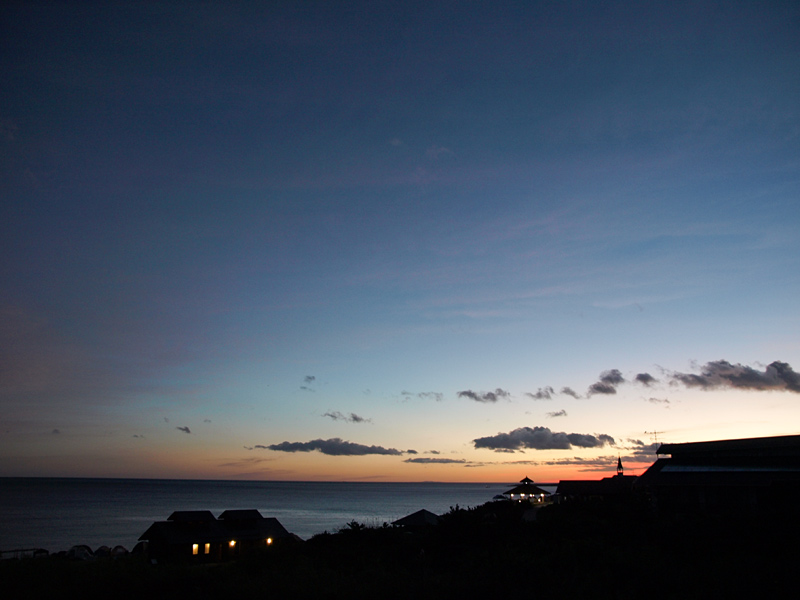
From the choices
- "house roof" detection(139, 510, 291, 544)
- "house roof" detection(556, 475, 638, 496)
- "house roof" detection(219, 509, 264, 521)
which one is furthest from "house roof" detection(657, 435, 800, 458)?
"house roof" detection(219, 509, 264, 521)

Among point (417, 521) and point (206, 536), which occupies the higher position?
point (417, 521)

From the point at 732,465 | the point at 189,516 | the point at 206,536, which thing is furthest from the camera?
the point at 189,516

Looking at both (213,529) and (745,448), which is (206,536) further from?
(745,448)

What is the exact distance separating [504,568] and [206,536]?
3874 cm

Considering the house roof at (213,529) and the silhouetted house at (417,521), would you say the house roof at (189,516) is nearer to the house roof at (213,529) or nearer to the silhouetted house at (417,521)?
the house roof at (213,529)

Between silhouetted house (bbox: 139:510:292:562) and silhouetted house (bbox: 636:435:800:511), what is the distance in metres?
32.9

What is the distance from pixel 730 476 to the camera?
3494 cm

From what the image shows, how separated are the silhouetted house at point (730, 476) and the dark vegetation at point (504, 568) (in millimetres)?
6642

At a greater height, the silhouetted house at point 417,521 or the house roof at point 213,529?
the silhouetted house at point 417,521

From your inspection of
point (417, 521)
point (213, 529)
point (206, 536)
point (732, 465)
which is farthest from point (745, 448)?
point (213, 529)

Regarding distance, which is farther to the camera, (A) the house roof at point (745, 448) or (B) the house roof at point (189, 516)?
(B) the house roof at point (189, 516)

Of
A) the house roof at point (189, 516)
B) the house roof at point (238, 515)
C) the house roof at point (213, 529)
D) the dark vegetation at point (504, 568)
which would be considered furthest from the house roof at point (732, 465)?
the house roof at point (189, 516)

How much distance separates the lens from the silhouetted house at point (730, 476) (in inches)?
1304

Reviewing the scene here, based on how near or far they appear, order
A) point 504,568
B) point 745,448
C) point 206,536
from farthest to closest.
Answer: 1. point 206,536
2. point 745,448
3. point 504,568
